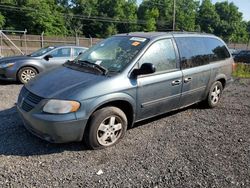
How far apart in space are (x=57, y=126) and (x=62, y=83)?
0.71m

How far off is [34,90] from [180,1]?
8844cm

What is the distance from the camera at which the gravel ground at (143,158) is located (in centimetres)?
325

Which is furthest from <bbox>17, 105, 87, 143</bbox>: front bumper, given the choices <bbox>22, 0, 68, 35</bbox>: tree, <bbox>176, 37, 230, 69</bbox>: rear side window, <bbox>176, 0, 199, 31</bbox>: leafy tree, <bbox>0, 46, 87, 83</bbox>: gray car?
<bbox>176, 0, 199, 31</bbox>: leafy tree

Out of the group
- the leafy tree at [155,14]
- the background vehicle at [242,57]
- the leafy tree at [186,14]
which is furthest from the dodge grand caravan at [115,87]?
the leafy tree at [186,14]

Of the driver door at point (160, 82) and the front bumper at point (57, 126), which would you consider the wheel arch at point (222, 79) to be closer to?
the driver door at point (160, 82)

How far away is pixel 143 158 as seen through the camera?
380cm

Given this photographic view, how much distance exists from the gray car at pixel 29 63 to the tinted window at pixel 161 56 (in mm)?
5369

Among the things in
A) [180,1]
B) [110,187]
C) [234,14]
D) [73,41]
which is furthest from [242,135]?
[234,14]

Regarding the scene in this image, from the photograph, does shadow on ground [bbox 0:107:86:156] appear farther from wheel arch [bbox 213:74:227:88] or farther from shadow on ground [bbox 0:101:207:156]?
wheel arch [bbox 213:74:227:88]

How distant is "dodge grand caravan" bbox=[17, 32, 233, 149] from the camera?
360 cm

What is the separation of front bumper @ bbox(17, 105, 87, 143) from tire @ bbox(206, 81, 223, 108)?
3439 millimetres

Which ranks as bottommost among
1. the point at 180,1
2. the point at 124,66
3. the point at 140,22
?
the point at 124,66

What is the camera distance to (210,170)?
353 cm

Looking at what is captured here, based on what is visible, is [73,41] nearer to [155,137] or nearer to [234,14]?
[155,137]
